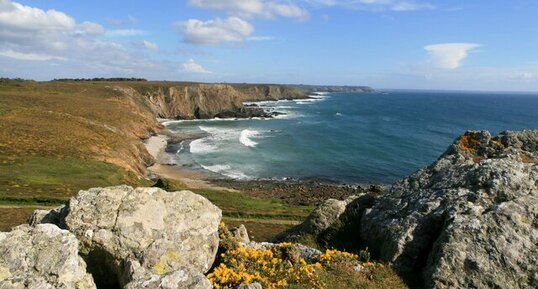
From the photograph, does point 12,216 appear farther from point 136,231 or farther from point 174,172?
point 174,172

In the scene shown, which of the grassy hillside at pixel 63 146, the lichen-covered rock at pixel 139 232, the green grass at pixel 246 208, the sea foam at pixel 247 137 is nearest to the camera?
the lichen-covered rock at pixel 139 232

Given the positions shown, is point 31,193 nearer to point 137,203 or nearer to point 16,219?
point 16,219

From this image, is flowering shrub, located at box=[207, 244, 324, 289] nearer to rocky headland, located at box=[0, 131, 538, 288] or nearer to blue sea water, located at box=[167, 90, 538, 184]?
rocky headland, located at box=[0, 131, 538, 288]

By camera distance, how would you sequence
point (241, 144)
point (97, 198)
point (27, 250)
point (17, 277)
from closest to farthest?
point (17, 277) < point (27, 250) < point (97, 198) < point (241, 144)

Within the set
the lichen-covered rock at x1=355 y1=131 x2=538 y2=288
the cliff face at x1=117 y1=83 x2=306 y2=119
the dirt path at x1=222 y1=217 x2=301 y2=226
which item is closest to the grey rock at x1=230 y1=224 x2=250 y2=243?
the lichen-covered rock at x1=355 y1=131 x2=538 y2=288

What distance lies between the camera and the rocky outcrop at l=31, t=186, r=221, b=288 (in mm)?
11180

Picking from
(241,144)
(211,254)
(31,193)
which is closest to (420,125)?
(241,144)

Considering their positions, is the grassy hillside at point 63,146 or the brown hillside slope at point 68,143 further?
the brown hillside slope at point 68,143

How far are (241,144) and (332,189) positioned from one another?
37.6m

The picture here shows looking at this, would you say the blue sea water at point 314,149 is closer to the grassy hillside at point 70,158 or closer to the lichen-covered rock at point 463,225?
the grassy hillside at point 70,158

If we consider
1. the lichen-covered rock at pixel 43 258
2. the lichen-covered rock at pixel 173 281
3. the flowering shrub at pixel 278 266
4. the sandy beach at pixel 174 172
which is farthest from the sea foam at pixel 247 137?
the lichen-covered rock at pixel 173 281

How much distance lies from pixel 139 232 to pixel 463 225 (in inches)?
382

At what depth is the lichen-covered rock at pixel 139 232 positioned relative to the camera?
11180mm

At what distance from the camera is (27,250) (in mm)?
9086
